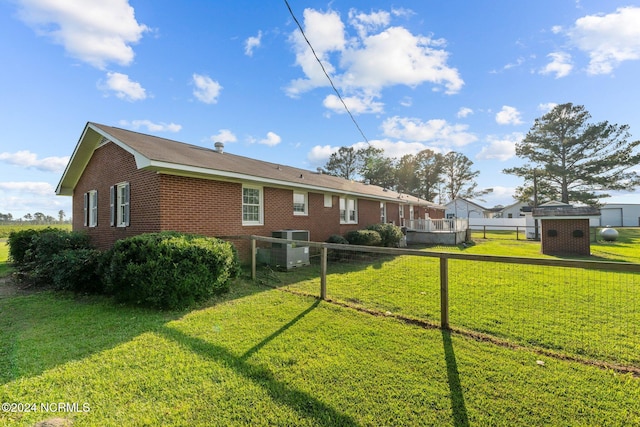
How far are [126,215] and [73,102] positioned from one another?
4.99m

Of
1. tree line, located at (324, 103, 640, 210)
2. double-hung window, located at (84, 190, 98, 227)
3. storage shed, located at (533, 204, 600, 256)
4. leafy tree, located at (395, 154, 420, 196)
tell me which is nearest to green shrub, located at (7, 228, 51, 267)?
double-hung window, located at (84, 190, 98, 227)

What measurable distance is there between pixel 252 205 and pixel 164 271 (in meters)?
4.92

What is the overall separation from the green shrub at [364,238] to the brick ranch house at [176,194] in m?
1.01

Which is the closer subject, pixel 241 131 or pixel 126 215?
pixel 126 215

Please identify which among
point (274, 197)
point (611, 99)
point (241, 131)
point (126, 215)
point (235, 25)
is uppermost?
point (235, 25)

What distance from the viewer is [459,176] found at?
47.6 m

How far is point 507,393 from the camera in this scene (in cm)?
255

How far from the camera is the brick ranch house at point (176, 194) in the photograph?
7.55 metres

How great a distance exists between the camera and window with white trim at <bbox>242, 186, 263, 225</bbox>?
948 centimetres

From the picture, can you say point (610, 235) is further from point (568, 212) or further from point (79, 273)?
point (79, 273)

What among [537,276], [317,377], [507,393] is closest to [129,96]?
[317,377]

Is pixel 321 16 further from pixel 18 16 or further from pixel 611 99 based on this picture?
pixel 611 99

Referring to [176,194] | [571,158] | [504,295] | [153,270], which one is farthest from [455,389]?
[571,158]

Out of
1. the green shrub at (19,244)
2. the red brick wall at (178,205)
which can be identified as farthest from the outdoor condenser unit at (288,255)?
the green shrub at (19,244)
